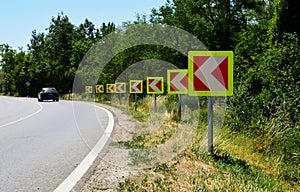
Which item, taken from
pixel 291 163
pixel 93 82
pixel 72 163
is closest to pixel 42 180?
pixel 72 163

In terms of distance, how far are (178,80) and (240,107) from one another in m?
2.65

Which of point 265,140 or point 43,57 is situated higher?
point 43,57

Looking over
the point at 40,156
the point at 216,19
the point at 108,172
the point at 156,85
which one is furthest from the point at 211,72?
the point at 216,19

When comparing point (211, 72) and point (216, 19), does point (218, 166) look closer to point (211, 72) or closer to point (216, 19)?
point (211, 72)

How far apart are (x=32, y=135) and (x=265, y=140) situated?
644 centimetres

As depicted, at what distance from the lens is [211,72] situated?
6617 millimetres

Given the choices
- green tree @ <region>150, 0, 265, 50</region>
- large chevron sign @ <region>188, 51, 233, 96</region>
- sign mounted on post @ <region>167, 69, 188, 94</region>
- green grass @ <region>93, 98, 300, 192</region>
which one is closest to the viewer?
green grass @ <region>93, 98, 300, 192</region>

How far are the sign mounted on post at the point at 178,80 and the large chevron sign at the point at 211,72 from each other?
15.6 ft

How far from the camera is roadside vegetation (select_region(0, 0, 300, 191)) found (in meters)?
5.78

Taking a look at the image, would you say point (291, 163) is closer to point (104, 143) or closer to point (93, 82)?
point (104, 143)

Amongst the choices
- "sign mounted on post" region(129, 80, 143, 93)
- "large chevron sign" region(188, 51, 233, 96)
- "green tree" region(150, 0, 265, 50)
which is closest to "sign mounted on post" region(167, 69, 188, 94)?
"large chevron sign" region(188, 51, 233, 96)

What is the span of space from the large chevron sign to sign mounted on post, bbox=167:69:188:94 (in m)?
4.75

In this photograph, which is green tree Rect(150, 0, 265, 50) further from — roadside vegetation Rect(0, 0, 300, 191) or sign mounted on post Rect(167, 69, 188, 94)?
sign mounted on post Rect(167, 69, 188, 94)

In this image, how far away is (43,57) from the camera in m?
77.8
